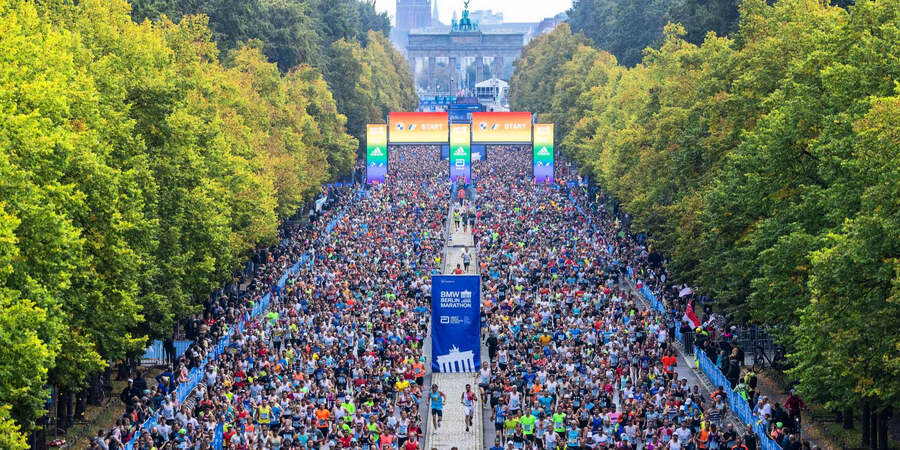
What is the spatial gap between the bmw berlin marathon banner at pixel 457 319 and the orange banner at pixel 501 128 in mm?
62000

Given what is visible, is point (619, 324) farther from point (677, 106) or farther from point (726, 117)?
point (677, 106)

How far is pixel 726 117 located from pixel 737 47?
5945 mm

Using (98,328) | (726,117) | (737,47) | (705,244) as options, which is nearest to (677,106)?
(737,47)

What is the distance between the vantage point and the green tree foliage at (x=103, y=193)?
27812 millimetres

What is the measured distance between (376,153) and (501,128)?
399 inches

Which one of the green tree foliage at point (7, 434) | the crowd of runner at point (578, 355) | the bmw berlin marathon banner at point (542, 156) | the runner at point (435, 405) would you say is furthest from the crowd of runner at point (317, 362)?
the bmw berlin marathon banner at point (542, 156)

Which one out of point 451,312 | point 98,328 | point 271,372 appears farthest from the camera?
point 451,312

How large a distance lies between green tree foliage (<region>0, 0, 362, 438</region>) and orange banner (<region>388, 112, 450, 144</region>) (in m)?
38.3

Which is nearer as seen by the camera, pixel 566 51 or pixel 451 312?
pixel 451 312

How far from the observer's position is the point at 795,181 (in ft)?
126

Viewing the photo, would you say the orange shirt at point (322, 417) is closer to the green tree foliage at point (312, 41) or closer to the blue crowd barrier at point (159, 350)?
the blue crowd barrier at point (159, 350)

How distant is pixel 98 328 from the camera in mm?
34500

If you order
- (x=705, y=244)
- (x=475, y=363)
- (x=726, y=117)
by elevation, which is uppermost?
(x=726, y=117)

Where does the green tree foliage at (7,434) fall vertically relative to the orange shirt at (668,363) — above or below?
above
